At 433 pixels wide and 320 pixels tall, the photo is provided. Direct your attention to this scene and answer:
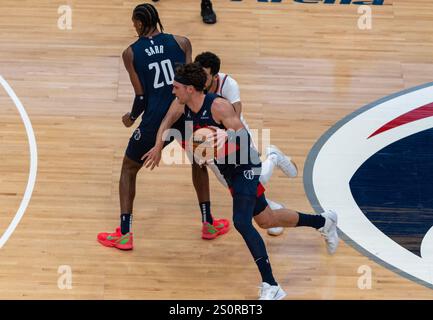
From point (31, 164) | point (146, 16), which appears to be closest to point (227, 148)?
point (146, 16)

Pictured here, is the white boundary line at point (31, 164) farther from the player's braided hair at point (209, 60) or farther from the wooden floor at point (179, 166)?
the player's braided hair at point (209, 60)

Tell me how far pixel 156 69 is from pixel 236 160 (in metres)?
1.16

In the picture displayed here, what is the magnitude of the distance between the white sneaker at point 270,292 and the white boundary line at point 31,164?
248 cm

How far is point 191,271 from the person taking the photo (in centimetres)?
915

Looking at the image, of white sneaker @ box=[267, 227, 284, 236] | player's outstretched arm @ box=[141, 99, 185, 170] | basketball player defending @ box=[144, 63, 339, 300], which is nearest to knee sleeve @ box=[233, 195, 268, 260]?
basketball player defending @ box=[144, 63, 339, 300]

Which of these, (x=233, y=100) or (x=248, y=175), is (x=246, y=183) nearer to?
(x=248, y=175)

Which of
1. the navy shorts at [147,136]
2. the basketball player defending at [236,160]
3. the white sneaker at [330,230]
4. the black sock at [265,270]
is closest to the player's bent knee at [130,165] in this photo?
the navy shorts at [147,136]

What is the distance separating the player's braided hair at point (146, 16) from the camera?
8.87 metres

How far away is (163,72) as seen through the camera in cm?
905

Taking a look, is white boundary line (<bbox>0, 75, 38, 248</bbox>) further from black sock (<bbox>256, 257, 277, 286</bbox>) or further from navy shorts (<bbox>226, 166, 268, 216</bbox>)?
black sock (<bbox>256, 257, 277, 286</bbox>)

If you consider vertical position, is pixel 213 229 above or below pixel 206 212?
below
